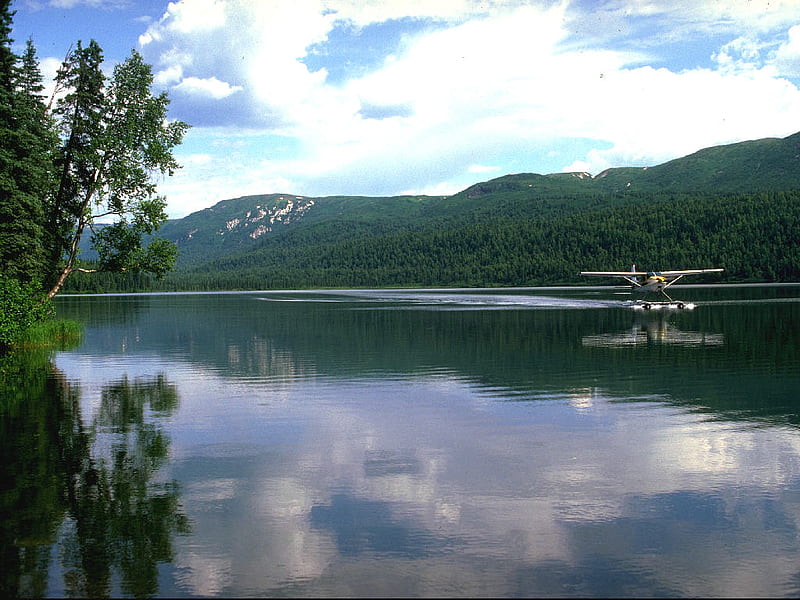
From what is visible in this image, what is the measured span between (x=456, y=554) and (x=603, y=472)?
482cm

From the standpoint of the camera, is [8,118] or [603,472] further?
[8,118]

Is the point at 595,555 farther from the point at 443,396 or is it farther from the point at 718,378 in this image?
the point at 718,378

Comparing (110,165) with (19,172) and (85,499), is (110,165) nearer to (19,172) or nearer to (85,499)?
(19,172)

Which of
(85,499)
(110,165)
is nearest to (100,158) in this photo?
(110,165)

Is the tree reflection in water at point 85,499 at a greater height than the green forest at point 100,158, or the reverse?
the green forest at point 100,158

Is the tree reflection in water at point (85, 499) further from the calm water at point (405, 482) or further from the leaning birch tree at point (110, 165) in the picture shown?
the leaning birch tree at point (110, 165)

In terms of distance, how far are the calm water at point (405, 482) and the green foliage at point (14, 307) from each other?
5.52 metres

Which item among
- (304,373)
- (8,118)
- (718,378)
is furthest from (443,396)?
(8,118)

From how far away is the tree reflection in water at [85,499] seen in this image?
8555 millimetres

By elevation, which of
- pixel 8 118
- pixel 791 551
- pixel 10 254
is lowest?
pixel 791 551

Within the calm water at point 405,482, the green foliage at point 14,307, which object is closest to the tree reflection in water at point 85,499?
the calm water at point 405,482

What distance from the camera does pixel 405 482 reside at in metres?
12.3

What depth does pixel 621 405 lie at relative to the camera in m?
19.7

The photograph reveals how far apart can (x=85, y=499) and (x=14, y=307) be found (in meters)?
24.6
